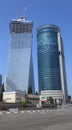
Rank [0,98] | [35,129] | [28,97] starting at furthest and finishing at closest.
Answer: [28,97], [0,98], [35,129]

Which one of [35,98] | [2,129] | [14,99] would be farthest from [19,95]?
[2,129]

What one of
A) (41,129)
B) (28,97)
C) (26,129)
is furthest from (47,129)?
(28,97)

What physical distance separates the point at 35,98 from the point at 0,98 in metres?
35.6

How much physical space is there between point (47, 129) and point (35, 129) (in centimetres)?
81

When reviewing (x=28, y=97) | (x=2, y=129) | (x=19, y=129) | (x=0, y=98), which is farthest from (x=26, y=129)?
(x=28, y=97)

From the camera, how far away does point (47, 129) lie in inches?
609

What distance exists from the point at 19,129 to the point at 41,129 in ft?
4.80

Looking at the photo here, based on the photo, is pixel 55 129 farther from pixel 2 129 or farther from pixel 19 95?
pixel 19 95

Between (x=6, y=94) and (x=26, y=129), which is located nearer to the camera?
(x=26, y=129)

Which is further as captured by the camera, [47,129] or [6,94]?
[6,94]

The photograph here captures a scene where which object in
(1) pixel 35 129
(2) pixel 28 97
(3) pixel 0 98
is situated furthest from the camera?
(2) pixel 28 97

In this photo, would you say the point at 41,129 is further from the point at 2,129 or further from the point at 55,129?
the point at 2,129

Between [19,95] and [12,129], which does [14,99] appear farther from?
[12,129]

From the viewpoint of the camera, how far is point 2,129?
15.7m
